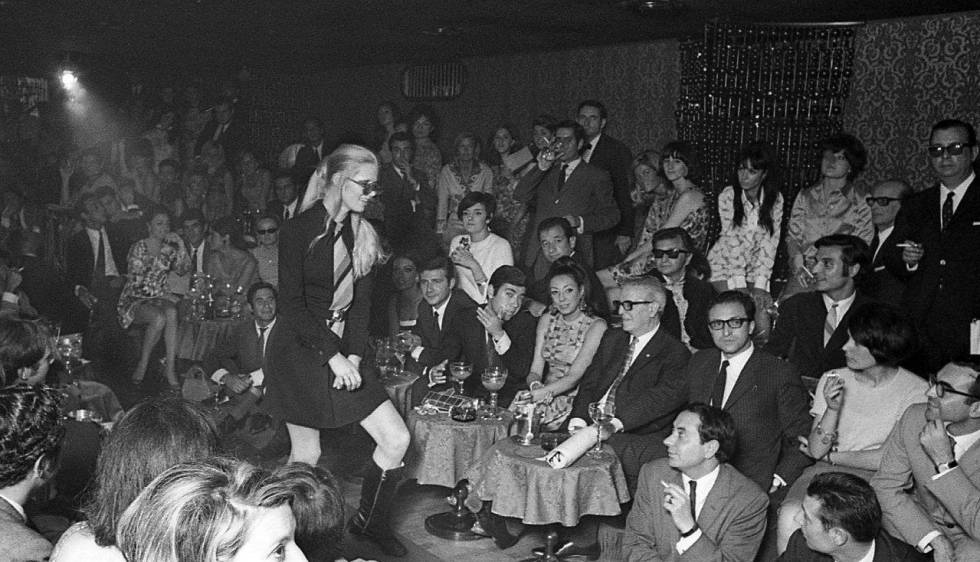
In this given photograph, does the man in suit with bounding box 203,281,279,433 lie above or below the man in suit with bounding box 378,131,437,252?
below

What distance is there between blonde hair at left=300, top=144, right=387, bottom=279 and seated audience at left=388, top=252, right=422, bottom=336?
2.97m

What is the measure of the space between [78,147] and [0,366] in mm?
11484

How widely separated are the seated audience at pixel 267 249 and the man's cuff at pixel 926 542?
5.62 meters

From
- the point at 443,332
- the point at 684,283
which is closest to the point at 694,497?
the point at 684,283

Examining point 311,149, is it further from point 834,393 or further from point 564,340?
point 834,393

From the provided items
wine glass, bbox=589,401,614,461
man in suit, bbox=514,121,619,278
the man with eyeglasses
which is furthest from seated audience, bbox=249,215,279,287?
the man with eyeglasses

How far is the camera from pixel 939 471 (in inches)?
131

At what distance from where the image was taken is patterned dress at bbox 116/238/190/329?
8.04 metres

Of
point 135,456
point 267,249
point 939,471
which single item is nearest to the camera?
point 135,456

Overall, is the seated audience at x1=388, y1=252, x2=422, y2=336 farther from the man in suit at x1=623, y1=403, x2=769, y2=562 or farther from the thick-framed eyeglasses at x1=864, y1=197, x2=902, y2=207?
the man in suit at x1=623, y1=403, x2=769, y2=562

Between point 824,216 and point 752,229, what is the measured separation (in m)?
0.43

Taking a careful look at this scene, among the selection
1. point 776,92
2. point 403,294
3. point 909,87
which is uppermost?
point 909,87

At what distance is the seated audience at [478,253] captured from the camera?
6.42m

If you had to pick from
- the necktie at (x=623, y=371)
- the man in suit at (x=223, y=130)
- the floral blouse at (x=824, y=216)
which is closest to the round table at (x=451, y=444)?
the necktie at (x=623, y=371)
